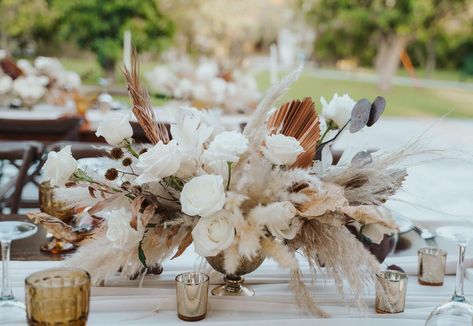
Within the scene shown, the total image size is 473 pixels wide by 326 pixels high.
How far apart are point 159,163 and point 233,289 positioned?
1.16 ft

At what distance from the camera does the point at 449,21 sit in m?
13.6

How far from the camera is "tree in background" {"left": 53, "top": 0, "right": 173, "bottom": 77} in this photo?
1246cm

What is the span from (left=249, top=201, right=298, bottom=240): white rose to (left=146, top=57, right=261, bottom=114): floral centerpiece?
2.93 meters

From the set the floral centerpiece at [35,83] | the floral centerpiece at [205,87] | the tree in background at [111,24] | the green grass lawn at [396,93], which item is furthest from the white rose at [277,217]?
the tree in background at [111,24]

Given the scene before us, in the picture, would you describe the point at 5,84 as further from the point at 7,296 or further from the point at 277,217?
the point at 277,217

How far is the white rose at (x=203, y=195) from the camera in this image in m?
1.03

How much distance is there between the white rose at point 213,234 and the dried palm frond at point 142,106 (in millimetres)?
215

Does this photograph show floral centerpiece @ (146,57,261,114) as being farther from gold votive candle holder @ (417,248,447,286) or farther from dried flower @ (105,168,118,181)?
dried flower @ (105,168,118,181)

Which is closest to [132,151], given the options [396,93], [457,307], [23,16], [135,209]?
[135,209]

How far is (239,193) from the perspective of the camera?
3.57 ft

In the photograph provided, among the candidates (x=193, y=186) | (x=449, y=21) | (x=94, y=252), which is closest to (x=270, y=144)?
(x=193, y=186)

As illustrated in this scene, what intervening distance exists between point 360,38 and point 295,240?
18.6m

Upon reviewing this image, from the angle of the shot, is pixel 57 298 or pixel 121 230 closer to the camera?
pixel 57 298

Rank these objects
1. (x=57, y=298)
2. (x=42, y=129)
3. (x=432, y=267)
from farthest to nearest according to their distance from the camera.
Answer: (x=42, y=129), (x=432, y=267), (x=57, y=298)
